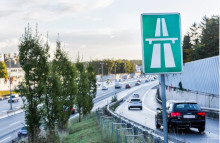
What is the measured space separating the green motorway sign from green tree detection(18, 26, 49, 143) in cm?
1396

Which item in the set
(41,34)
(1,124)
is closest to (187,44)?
(1,124)

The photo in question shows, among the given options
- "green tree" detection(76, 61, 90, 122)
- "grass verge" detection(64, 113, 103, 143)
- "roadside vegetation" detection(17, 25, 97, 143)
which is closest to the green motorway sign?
"grass verge" detection(64, 113, 103, 143)

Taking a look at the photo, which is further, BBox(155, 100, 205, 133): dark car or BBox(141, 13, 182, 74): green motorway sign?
BBox(155, 100, 205, 133): dark car

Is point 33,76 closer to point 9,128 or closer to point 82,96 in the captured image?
point 82,96

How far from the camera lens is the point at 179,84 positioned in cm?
5066

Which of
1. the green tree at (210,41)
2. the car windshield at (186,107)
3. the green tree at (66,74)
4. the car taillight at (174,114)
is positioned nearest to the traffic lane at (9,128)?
the green tree at (66,74)

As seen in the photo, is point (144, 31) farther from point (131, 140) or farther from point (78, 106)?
point (78, 106)

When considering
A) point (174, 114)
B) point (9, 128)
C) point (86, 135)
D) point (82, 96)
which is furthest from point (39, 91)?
point (9, 128)

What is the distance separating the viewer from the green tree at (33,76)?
60.0 ft

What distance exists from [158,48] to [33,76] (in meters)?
14.8

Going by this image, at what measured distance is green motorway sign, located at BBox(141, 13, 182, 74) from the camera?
4.70 m

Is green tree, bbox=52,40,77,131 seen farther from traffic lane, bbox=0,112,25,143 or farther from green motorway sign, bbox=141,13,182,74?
green motorway sign, bbox=141,13,182,74

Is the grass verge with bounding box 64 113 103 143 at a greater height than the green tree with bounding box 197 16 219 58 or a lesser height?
lesser

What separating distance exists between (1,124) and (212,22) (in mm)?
49949
